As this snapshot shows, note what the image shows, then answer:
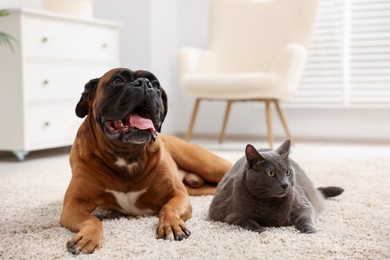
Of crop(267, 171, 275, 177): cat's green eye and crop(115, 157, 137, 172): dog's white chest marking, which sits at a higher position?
crop(267, 171, 275, 177): cat's green eye

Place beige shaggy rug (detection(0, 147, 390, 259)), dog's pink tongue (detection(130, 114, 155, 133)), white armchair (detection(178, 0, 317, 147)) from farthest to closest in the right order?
white armchair (detection(178, 0, 317, 147)) < dog's pink tongue (detection(130, 114, 155, 133)) < beige shaggy rug (detection(0, 147, 390, 259))

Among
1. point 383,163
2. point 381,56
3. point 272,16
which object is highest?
point 272,16

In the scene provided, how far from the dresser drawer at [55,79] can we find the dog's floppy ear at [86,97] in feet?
6.28

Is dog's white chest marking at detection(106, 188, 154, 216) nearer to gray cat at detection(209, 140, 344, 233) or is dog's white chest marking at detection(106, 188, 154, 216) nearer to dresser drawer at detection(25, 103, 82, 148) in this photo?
gray cat at detection(209, 140, 344, 233)

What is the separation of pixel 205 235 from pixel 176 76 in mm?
3887

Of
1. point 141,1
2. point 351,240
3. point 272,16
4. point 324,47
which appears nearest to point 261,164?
point 351,240

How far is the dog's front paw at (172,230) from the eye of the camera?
1.58 meters

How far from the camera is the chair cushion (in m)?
3.83

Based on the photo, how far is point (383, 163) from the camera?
128 inches

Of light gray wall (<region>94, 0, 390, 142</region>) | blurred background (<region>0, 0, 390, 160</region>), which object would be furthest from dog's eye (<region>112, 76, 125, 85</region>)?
light gray wall (<region>94, 0, 390, 142</region>)

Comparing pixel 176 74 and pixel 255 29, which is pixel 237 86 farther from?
pixel 176 74

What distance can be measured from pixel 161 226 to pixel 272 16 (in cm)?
318

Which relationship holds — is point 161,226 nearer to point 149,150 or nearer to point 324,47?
point 149,150

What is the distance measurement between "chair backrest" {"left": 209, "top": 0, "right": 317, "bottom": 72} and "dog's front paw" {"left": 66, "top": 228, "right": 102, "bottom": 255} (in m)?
3.11
